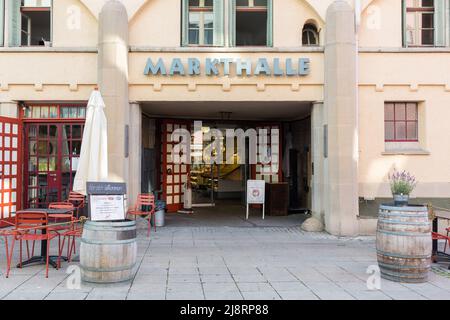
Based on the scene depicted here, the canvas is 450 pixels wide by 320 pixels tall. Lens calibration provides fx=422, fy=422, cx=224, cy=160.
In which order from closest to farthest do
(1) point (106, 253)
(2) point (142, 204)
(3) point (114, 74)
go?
(1) point (106, 253) → (3) point (114, 74) → (2) point (142, 204)

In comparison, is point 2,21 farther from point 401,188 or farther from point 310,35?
point 401,188

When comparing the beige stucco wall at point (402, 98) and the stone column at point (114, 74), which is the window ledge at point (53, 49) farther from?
the beige stucco wall at point (402, 98)

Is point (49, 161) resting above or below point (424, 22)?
below

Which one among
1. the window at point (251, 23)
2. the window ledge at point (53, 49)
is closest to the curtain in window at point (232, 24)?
the window at point (251, 23)

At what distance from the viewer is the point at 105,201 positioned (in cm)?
630

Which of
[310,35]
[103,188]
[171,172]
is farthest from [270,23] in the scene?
[103,188]

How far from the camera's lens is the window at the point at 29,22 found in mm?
11000

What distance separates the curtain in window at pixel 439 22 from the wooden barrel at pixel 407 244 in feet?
21.9

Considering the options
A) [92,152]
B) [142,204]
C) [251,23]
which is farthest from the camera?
[251,23]

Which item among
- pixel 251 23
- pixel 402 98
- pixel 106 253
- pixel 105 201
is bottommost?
pixel 106 253

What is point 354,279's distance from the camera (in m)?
6.40

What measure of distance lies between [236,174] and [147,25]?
9140mm

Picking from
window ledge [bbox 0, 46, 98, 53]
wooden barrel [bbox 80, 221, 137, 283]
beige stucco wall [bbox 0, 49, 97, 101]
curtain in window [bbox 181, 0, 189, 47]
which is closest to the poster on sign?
curtain in window [bbox 181, 0, 189, 47]

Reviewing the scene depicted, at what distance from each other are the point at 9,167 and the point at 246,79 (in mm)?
6477
